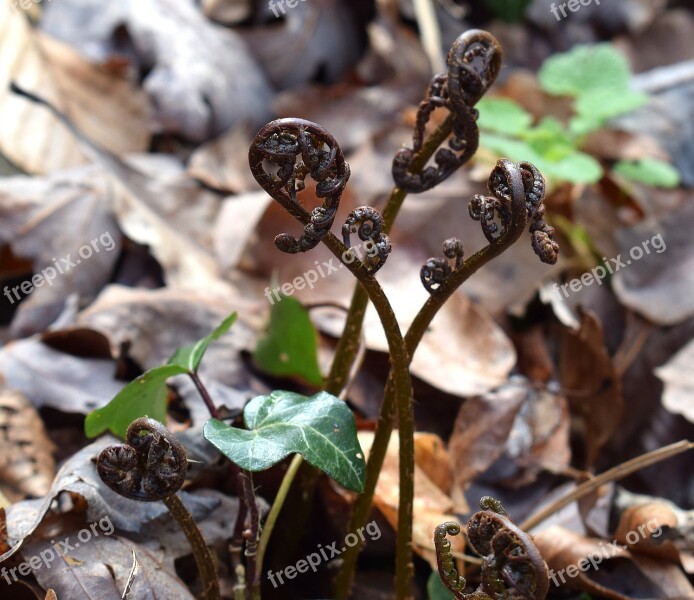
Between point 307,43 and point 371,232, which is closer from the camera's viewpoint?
point 371,232

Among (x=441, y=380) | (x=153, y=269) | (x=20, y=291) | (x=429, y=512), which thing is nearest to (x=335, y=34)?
(x=153, y=269)

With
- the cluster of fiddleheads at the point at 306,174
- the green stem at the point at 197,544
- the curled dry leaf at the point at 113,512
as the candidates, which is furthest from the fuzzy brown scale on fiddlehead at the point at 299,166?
the curled dry leaf at the point at 113,512

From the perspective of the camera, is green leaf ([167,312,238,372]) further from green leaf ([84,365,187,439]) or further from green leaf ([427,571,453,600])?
green leaf ([427,571,453,600])

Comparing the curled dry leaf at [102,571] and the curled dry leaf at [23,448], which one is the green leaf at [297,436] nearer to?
the curled dry leaf at [102,571]

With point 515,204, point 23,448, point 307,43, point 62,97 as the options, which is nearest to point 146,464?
point 515,204

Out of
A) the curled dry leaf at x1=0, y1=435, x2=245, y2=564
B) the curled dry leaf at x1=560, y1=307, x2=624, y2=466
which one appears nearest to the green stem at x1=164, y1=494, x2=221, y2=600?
the curled dry leaf at x1=0, y1=435, x2=245, y2=564

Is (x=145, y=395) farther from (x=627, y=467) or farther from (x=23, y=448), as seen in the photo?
(x=627, y=467)
